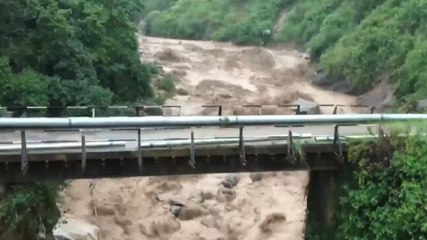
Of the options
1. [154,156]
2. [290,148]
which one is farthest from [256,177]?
[154,156]

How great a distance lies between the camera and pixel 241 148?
20.3 m

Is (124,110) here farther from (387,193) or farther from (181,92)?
(181,92)

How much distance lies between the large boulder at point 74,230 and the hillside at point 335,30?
18106 millimetres

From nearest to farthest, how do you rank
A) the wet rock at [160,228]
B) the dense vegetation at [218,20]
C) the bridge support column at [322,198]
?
the bridge support column at [322,198]
the wet rock at [160,228]
the dense vegetation at [218,20]

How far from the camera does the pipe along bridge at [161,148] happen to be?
62.2 ft

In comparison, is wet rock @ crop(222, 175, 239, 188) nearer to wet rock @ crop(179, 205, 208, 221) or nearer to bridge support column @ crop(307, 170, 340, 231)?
wet rock @ crop(179, 205, 208, 221)

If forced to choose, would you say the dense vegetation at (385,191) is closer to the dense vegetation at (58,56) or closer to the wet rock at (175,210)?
the wet rock at (175,210)

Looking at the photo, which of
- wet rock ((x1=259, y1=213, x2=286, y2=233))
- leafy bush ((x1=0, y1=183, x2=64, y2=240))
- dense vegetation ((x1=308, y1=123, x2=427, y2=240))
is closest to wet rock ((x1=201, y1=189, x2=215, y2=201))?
wet rock ((x1=259, y1=213, x2=286, y2=233))

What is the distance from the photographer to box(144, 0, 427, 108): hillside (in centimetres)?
4325

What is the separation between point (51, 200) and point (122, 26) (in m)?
18.2

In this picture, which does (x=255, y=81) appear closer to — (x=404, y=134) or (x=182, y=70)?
(x=182, y=70)

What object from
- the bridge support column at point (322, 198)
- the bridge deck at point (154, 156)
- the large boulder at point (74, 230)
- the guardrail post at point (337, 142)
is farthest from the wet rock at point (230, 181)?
the guardrail post at point (337, 142)

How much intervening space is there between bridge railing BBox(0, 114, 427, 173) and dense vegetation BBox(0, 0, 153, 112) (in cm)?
971

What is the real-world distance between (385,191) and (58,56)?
17.1m
